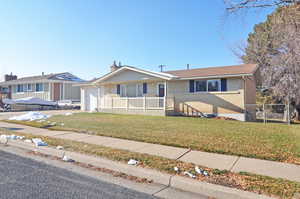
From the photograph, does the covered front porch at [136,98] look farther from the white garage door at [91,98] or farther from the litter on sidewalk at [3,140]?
the litter on sidewalk at [3,140]

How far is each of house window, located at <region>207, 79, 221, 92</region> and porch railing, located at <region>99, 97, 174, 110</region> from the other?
319 cm

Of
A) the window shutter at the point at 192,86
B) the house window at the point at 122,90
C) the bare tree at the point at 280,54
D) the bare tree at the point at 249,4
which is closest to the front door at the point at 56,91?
the house window at the point at 122,90

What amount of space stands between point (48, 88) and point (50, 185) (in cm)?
2650

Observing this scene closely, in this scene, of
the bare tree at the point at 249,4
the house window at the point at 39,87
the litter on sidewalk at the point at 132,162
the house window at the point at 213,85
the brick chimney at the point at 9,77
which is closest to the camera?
the litter on sidewalk at the point at 132,162

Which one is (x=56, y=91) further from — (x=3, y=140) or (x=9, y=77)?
(x=3, y=140)

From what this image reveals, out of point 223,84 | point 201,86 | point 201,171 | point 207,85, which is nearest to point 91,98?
point 201,86

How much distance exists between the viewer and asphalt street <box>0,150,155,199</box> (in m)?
3.19

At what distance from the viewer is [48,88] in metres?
27.0

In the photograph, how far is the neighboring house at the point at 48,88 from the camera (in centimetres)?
2680

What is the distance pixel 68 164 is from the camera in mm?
4809

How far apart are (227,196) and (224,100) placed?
11.9 metres

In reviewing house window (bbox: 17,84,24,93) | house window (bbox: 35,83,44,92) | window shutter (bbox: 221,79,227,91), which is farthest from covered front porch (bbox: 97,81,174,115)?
house window (bbox: 17,84,24,93)

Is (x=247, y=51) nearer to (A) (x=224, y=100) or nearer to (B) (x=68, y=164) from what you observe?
(A) (x=224, y=100)

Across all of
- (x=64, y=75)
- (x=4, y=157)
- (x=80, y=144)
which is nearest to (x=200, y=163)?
(x=80, y=144)
